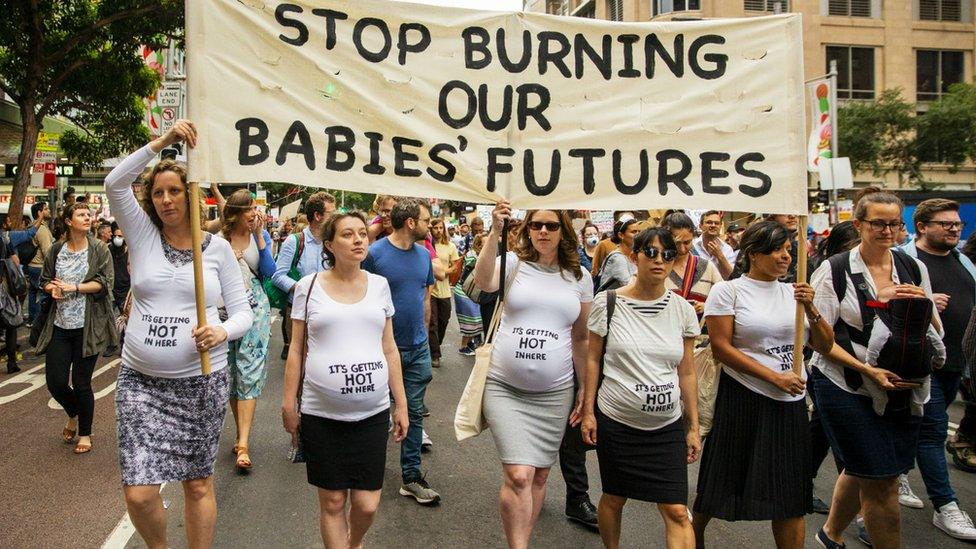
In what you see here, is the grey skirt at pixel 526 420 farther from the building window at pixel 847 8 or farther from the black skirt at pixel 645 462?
the building window at pixel 847 8

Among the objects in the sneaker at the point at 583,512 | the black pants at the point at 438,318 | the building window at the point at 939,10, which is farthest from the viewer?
the building window at the point at 939,10

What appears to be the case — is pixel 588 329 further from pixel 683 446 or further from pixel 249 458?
pixel 249 458

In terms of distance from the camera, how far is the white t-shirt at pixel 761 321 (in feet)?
13.4

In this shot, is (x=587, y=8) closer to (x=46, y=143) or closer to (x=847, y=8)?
(x=847, y=8)

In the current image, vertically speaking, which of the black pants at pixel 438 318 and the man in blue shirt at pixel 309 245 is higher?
the man in blue shirt at pixel 309 245

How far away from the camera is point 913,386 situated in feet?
13.1

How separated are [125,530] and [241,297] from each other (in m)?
1.92

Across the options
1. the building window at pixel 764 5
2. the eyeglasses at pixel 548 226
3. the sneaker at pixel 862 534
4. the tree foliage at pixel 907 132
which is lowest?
the sneaker at pixel 862 534

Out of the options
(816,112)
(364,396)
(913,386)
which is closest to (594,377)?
(364,396)

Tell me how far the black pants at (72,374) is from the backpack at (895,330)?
5637mm

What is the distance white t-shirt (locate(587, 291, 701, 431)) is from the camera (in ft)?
12.8

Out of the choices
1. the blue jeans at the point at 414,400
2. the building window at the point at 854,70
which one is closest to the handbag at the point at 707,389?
the blue jeans at the point at 414,400

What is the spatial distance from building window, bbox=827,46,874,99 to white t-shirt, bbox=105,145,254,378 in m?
41.6

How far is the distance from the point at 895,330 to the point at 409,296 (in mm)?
3063
